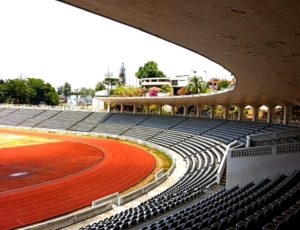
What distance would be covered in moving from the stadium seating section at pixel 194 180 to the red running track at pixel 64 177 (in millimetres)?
4287

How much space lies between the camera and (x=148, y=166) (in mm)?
28312

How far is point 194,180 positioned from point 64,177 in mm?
9922

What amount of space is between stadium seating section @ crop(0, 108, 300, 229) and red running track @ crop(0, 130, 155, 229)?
4287 mm

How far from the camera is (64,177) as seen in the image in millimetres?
24094

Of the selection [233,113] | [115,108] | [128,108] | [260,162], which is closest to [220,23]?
[260,162]

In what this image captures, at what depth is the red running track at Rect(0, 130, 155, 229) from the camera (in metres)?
17.1

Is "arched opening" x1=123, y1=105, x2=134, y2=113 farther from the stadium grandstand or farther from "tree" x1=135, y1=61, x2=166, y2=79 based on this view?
"tree" x1=135, y1=61, x2=166, y2=79

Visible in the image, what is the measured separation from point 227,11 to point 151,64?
357 ft

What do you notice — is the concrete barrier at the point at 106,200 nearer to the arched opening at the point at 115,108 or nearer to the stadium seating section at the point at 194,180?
the stadium seating section at the point at 194,180

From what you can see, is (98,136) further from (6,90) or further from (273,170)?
(6,90)

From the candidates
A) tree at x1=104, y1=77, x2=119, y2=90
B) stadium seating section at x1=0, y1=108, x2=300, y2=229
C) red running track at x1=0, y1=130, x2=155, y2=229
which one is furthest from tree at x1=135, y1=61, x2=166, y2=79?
red running track at x1=0, y1=130, x2=155, y2=229

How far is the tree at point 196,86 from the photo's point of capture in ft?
212

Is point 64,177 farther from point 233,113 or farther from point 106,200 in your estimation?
point 233,113

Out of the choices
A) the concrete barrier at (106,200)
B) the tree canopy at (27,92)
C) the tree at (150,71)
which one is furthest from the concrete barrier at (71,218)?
the tree at (150,71)
